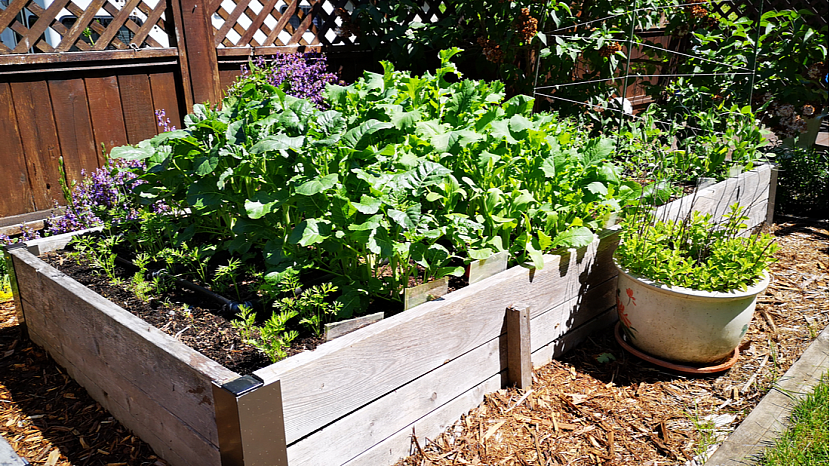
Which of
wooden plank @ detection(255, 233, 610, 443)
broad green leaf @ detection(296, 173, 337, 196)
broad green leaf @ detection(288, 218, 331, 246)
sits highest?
broad green leaf @ detection(296, 173, 337, 196)

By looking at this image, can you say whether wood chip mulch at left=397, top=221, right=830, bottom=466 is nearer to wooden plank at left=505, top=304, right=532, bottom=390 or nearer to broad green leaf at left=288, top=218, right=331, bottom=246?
wooden plank at left=505, top=304, right=532, bottom=390

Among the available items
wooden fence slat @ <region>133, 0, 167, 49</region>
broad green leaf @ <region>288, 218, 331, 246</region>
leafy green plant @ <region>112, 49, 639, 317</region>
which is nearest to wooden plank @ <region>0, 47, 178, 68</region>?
wooden fence slat @ <region>133, 0, 167, 49</region>

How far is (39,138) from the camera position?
3967 millimetres

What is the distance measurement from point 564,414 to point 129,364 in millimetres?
1595

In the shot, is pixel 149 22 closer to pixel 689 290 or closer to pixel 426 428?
pixel 426 428

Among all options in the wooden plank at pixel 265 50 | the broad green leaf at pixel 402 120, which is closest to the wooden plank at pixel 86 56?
the wooden plank at pixel 265 50

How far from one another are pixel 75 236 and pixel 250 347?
1465 mm

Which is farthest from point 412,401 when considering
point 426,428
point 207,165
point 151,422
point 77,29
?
point 77,29

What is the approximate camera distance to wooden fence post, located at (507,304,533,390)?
93.7 inches

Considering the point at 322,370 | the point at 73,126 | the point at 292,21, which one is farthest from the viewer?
the point at 292,21

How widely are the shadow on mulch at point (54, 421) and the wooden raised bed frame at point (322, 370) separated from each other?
62 millimetres

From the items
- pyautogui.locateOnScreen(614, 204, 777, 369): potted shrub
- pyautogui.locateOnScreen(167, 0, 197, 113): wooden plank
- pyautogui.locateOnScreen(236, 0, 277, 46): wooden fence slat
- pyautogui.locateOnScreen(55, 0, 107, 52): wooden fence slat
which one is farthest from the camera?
pyautogui.locateOnScreen(236, 0, 277, 46): wooden fence slat

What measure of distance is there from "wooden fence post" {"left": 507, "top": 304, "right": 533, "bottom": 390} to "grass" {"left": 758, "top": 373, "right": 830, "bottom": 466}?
33.5 inches

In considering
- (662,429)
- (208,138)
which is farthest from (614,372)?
(208,138)
